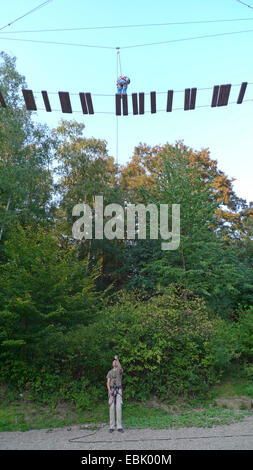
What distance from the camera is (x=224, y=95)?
6621 mm

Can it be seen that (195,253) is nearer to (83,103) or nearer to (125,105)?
(125,105)

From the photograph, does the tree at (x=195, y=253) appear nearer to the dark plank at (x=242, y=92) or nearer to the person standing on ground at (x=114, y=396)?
the person standing on ground at (x=114, y=396)

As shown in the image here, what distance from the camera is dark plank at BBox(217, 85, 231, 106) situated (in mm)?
6570

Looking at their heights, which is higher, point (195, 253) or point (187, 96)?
point (187, 96)

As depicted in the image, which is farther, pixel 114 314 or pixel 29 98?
pixel 114 314

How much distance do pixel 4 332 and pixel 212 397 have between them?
20.6 feet

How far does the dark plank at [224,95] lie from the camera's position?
6570mm

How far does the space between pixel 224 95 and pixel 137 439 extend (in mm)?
6904

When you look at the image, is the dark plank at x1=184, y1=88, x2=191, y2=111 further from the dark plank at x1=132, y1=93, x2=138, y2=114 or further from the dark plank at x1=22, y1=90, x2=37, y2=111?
the dark plank at x1=22, y1=90, x2=37, y2=111

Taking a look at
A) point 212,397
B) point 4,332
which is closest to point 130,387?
point 212,397

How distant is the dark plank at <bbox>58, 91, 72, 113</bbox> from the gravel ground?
642 cm

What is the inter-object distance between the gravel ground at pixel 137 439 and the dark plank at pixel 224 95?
626 centimetres

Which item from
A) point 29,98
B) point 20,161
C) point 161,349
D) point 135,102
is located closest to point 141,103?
point 135,102
